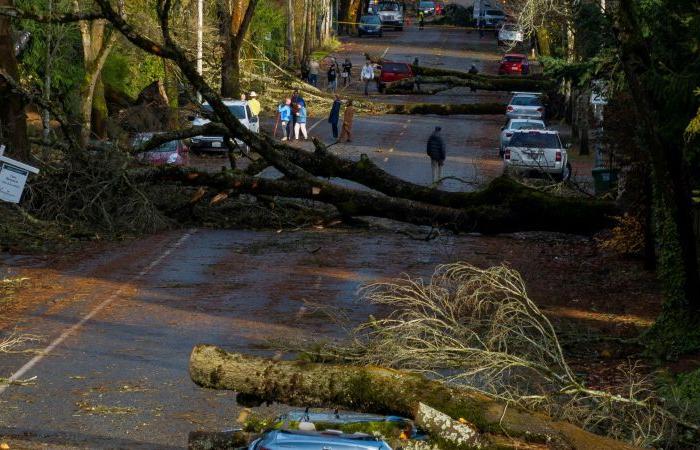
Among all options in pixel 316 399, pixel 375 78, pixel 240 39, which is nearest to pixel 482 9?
pixel 375 78

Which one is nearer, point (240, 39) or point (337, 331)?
point (337, 331)

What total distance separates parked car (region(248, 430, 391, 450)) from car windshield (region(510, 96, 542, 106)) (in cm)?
4450

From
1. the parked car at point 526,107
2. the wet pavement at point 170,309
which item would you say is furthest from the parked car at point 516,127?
the wet pavement at point 170,309

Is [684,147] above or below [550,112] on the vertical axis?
above

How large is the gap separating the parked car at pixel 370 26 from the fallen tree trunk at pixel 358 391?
83358mm

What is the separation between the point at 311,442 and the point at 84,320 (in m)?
11.7

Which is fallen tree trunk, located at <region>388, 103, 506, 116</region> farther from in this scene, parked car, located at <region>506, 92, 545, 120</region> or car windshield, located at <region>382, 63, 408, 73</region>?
car windshield, located at <region>382, 63, 408, 73</region>

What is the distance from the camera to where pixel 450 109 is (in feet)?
184

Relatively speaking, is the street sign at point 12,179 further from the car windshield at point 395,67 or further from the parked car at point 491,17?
the parked car at point 491,17

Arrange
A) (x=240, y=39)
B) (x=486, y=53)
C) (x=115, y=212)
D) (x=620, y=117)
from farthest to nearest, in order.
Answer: (x=486, y=53) → (x=240, y=39) → (x=115, y=212) → (x=620, y=117)

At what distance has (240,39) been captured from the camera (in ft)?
167

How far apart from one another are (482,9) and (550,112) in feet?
133

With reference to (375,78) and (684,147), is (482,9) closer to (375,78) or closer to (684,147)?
(375,78)

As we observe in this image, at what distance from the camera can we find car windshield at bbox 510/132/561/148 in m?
39.0
